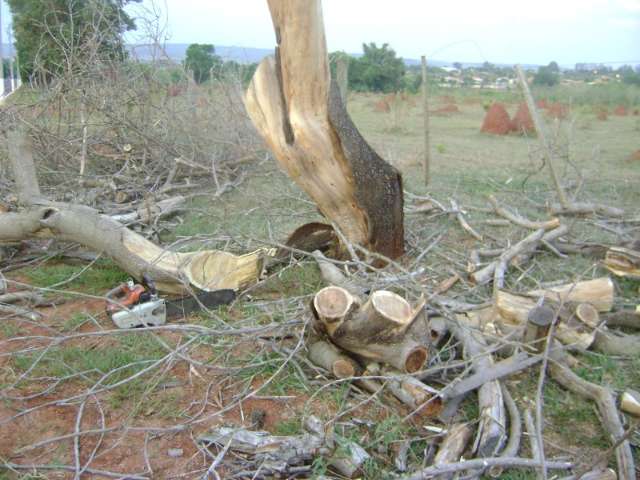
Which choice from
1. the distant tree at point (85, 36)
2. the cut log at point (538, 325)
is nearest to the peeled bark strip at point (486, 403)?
the cut log at point (538, 325)

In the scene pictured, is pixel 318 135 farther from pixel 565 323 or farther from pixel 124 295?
pixel 565 323

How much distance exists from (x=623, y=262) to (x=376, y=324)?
2180mm

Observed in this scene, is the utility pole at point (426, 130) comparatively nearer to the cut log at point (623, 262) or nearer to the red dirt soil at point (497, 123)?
the cut log at point (623, 262)

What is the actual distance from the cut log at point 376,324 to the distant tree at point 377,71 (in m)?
20.2

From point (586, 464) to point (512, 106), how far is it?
625 inches

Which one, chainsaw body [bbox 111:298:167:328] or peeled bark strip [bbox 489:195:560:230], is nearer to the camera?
chainsaw body [bbox 111:298:167:328]

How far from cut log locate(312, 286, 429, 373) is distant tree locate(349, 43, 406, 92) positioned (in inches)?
795

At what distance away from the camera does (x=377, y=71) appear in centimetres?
2198

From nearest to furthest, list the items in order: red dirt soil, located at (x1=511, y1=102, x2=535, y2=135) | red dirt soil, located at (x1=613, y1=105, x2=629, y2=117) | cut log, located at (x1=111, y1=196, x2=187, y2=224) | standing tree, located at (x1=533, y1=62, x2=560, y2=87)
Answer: cut log, located at (x1=111, y1=196, x2=187, y2=224) → red dirt soil, located at (x1=511, y1=102, x2=535, y2=135) → red dirt soil, located at (x1=613, y1=105, x2=629, y2=117) → standing tree, located at (x1=533, y1=62, x2=560, y2=87)

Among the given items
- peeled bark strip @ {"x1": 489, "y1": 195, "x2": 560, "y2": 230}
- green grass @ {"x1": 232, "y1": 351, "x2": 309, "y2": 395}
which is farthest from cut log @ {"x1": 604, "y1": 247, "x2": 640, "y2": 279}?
green grass @ {"x1": 232, "y1": 351, "x2": 309, "y2": 395}

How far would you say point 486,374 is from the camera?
8.22 feet

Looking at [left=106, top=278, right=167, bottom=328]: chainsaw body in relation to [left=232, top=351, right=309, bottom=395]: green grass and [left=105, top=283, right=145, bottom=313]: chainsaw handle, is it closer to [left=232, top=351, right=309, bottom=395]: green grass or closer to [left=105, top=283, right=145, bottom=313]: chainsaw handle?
[left=105, top=283, right=145, bottom=313]: chainsaw handle

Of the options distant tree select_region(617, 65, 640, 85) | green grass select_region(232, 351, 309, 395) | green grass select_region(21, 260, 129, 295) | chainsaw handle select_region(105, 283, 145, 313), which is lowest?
green grass select_region(232, 351, 309, 395)

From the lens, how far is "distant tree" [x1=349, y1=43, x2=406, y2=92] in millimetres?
22077
